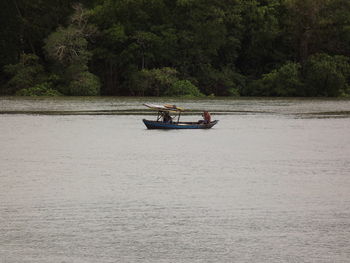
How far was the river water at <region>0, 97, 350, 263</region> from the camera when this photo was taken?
50.3ft

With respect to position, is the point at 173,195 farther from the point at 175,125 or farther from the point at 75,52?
the point at 75,52

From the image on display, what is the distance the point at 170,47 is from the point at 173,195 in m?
67.5

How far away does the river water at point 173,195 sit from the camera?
1534 cm

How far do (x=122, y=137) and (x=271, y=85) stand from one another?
50737 millimetres

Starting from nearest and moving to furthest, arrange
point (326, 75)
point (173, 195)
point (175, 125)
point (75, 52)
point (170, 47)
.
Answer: point (173, 195), point (175, 125), point (75, 52), point (326, 75), point (170, 47)

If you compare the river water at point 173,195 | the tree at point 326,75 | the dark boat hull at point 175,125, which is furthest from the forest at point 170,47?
the river water at point 173,195

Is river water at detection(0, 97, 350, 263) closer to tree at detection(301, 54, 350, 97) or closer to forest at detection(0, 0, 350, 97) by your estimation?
forest at detection(0, 0, 350, 97)

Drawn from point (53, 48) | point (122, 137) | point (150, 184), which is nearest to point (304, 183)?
point (150, 184)

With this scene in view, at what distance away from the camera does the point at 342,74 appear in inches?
3396

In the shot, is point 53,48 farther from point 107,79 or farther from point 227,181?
point 227,181

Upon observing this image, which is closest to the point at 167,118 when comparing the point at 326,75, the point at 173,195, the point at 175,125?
the point at 175,125

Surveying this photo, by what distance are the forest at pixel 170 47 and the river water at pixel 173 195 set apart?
41452mm

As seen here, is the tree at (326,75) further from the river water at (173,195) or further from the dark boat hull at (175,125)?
the dark boat hull at (175,125)

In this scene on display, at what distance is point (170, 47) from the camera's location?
87938 mm
